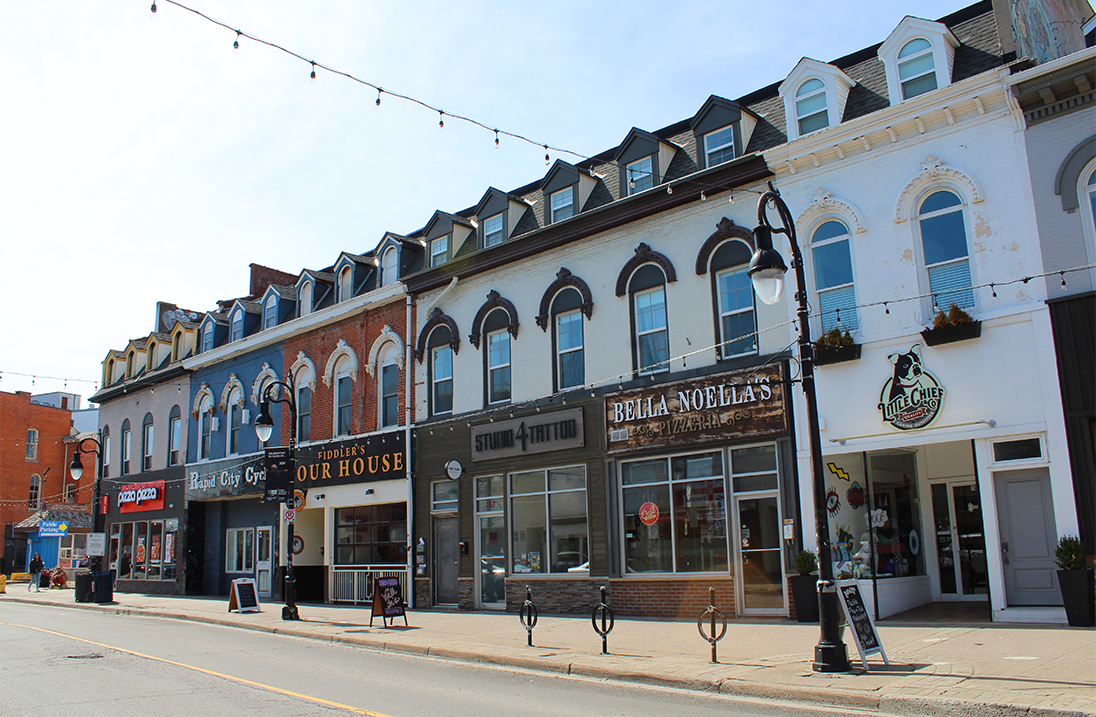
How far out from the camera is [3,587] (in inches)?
1500

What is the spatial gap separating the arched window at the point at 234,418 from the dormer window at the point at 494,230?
13.2 m

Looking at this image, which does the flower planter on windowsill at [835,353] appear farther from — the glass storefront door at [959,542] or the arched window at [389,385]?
the arched window at [389,385]

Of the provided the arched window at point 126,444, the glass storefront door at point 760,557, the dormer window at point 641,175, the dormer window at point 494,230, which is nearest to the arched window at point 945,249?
the glass storefront door at point 760,557

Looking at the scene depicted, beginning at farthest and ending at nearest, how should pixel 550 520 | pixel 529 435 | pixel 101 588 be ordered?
pixel 101 588, pixel 529 435, pixel 550 520

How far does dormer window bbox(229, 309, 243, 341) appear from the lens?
32.3 meters

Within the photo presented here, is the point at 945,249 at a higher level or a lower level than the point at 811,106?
lower

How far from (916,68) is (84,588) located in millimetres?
30210

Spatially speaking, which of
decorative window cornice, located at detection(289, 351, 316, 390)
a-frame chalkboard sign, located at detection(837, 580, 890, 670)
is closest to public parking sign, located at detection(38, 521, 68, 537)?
decorative window cornice, located at detection(289, 351, 316, 390)

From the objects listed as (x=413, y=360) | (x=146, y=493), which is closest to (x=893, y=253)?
(x=413, y=360)

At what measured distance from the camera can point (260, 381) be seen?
30406 millimetres

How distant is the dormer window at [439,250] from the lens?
81.1ft

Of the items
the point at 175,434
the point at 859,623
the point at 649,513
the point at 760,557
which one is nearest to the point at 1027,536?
the point at 760,557

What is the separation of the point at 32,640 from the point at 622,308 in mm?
14124

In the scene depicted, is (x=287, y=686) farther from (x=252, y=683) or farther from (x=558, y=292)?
(x=558, y=292)
